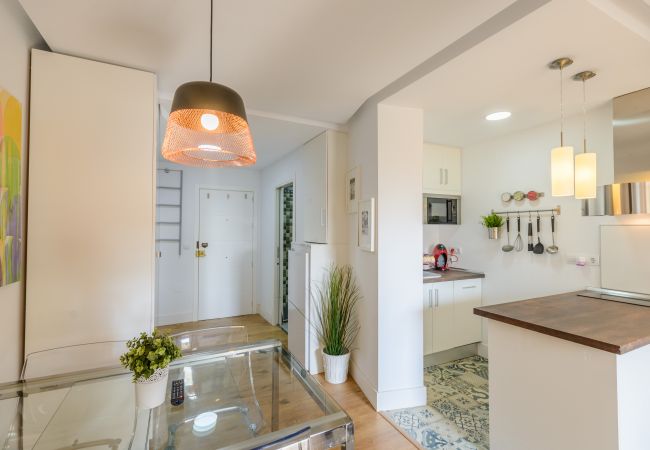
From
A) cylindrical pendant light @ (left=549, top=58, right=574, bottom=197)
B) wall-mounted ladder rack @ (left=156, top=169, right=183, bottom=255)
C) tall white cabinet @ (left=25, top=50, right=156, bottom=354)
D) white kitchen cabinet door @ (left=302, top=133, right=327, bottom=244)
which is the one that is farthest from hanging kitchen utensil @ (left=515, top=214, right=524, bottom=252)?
wall-mounted ladder rack @ (left=156, top=169, right=183, bottom=255)

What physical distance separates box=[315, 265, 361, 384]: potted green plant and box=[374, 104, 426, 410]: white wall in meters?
0.39

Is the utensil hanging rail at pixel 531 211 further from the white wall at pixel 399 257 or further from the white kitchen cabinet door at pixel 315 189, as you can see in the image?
the white kitchen cabinet door at pixel 315 189

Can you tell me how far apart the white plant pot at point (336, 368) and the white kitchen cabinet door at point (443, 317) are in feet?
2.94

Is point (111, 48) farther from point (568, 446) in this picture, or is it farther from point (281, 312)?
point (281, 312)

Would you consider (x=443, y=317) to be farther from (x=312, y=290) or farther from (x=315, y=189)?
(x=315, y=189)

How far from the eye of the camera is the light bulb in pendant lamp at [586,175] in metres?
1.61

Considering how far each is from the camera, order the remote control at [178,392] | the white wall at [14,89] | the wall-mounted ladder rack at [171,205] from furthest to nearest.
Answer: the wall-mounted ladder rack at [171,205], the white wall at [14,89], the remote control at [178,392]

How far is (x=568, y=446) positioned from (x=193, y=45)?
107 inches

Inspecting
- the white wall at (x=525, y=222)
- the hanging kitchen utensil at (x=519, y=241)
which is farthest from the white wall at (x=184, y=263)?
the hanging kitchen utensil at (x=519, y=241)

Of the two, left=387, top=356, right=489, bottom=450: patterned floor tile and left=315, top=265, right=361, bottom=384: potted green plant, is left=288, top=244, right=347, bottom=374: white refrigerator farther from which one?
left=387, top=356, right=489, bottom=450: patterned floor tile

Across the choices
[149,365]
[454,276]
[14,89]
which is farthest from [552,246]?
[14,89]

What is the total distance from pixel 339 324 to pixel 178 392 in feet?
4.88

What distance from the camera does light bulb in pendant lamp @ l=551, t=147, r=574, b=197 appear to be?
5.23 feet

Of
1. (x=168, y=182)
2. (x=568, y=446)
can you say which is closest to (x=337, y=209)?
(x=568, y=446)
